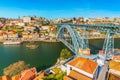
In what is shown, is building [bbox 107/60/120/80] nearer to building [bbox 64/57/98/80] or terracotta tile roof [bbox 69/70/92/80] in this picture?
building [bbox 64/57/98/80]

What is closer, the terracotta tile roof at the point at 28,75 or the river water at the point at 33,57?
the terracotta tile roof at the point at 28,75

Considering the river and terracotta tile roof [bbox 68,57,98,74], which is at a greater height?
terracotta tile roof [bbox 68,57,98,74]

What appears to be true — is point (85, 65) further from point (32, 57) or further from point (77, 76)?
point (32, 57)

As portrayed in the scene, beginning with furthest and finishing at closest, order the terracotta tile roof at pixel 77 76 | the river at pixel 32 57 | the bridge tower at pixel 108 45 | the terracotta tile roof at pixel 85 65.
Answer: the river at pixel 32 57 < the bridge tower at pixel 108 45 < the terracotta tile roof at pixel 85 65 < the terracotta tile roof at pixel 77 76

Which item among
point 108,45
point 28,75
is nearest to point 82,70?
point 28,75

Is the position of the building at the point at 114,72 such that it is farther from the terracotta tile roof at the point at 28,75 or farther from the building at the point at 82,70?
the terracotta tile roof at the point at 28,75

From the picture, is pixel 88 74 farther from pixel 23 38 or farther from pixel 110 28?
pixel 23 38

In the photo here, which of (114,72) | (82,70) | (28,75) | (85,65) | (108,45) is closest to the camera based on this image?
(82,70)

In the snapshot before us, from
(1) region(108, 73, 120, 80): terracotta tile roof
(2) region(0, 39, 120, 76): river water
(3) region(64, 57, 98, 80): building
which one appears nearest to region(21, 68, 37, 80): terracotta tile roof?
(3) region(64, 57, 98, 80): building

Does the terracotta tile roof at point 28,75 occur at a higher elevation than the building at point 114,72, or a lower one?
lower

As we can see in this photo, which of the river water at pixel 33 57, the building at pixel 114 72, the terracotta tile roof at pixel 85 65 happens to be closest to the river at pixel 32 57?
the river water at pixel 33 57
